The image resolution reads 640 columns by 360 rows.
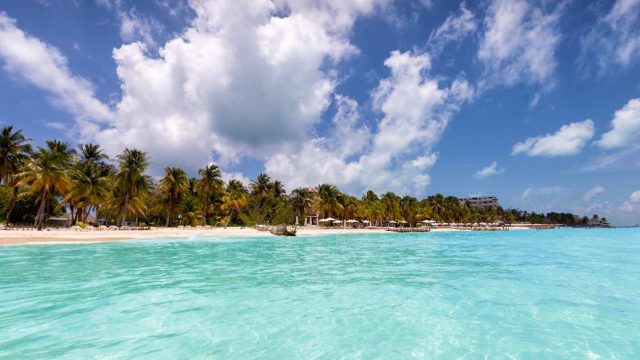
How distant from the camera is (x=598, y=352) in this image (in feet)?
19.4

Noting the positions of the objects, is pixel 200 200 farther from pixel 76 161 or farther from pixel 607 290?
pixel 607 290

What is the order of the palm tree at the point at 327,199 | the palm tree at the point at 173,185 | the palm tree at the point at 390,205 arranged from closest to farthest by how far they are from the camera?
the palm tree at the point at 173,185 < the palm tree at the point at 327,199 < the palm tree at the point at 390,205

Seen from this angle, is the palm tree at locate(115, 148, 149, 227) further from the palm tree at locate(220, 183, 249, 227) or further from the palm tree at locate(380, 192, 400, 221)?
the palm tree at locate(380, 192, 400, 221)

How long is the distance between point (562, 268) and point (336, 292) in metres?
12.3

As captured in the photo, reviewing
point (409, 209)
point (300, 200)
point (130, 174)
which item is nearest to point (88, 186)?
point (130, 174)

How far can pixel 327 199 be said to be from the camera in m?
81.7

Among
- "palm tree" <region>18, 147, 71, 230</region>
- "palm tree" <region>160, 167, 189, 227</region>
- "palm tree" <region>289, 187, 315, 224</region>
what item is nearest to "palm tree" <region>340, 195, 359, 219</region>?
"palm tree" <region>289, 187, 315, 224</region>

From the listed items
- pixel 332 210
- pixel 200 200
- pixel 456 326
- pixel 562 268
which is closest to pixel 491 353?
pixel 456 326

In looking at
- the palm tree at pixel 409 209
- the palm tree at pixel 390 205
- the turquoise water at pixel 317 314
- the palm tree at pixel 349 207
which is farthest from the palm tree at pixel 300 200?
the turquoise water at pixel 317 314

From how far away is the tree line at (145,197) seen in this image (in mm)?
44066

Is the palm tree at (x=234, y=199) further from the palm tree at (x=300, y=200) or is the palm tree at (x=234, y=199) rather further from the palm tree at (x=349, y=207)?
the palm tree at (x=349, y=207)

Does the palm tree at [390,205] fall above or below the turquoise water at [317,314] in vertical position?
above

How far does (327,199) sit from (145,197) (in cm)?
3974

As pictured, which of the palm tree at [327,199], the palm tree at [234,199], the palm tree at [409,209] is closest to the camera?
the palm tree at [234,199]
